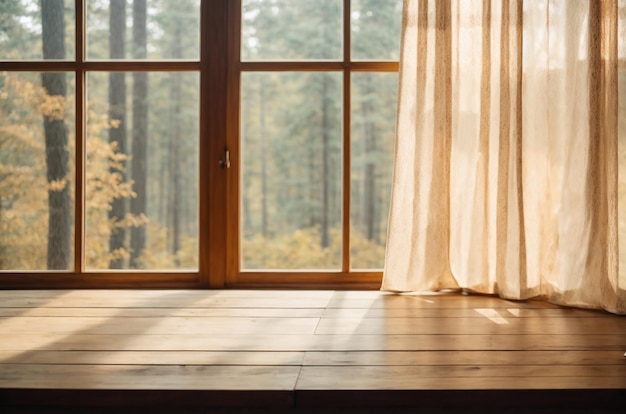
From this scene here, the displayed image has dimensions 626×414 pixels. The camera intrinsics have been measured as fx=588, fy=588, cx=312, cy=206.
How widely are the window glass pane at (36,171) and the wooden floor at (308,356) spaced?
560mm

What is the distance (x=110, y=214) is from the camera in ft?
11.2

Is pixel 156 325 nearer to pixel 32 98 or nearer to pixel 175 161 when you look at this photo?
pixel 32 98

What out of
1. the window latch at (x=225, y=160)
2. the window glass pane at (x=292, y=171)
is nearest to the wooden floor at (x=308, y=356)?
the window latch at (x=225, y=160)

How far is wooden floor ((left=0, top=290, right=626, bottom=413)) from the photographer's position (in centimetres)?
142

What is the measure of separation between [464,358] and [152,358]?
884mm

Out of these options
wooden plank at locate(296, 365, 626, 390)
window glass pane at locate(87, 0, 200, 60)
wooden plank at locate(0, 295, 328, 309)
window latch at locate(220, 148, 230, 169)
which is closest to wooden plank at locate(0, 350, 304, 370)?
wooden plank at locate(296, 365, 626, 390)

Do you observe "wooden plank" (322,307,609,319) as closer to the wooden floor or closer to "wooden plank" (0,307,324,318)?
the wooden floor

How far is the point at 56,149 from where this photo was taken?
10.1 ft

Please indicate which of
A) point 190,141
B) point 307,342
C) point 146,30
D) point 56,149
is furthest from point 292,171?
point 307,342

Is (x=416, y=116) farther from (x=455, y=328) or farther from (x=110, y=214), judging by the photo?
(x=110, y=214)

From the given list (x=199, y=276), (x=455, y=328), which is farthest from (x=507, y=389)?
(x=199, y=276)

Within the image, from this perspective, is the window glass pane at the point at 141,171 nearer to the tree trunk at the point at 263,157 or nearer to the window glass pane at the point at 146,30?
the window glass pane at the point at 146,30

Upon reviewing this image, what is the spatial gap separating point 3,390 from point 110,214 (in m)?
2.05
